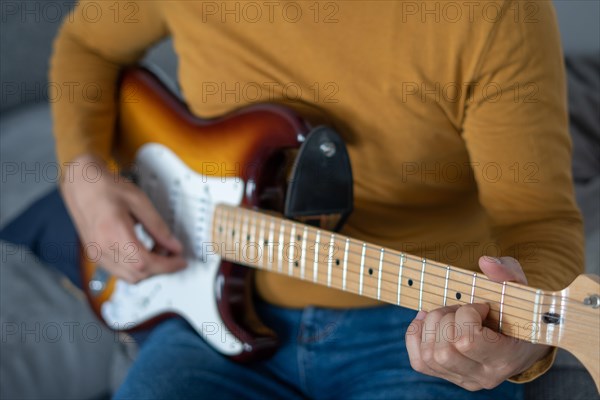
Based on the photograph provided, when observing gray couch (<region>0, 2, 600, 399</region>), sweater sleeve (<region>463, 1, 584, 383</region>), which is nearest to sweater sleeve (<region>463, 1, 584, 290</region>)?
sweater sleeve (<region>463, 1, 584, 383</region>)

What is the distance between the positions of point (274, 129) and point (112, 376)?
605 mm

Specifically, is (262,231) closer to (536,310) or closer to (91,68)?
(536,310)

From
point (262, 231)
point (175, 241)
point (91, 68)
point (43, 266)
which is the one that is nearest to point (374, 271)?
point (262, 231)

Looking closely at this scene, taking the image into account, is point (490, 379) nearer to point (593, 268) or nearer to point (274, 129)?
point (274, 129)

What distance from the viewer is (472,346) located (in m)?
0.51

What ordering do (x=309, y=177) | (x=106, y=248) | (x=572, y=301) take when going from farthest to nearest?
(x=106, y=248) < (x=309, y=177) < (x=572, y=301)

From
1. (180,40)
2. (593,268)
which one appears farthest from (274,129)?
(593,268)

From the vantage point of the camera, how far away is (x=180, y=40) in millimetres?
837

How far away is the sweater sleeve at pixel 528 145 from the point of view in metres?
0.61

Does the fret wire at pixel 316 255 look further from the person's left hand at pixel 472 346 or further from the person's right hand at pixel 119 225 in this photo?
the person's right hand at pixel 119 225

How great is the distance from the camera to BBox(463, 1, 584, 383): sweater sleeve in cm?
61

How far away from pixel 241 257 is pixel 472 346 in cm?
30

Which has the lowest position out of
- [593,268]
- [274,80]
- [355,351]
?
[593,268]

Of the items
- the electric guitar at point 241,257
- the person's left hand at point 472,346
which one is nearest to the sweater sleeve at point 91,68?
the electric guitar at point 241,257
